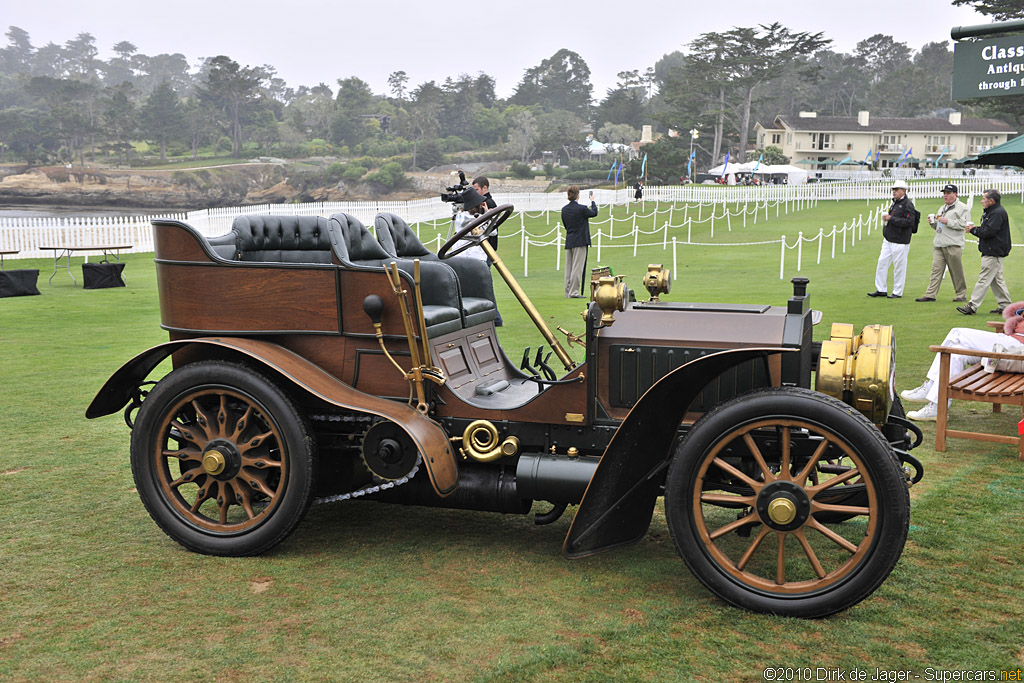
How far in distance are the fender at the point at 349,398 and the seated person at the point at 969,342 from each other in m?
3.99

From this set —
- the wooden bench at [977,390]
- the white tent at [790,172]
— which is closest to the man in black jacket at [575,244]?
the wooden bench at [977,390]

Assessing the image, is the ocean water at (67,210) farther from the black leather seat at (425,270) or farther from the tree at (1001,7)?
the black leather seat at (425,270)

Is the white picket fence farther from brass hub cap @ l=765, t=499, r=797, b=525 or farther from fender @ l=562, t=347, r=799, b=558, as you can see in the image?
brass hub cap @ l=765, t=499, r=797, b=525

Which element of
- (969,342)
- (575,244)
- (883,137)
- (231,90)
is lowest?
(969,342)

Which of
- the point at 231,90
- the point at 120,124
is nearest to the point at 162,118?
the point at 120,124

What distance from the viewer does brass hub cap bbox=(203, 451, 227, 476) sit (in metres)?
4.14

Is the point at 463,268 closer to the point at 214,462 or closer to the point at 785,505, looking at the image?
the point at 214,462

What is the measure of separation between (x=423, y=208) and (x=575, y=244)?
21.2 m

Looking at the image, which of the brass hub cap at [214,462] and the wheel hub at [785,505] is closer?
the wheel hub at [785,505]

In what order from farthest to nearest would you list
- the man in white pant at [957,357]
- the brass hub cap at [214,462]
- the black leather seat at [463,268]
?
the man in white pant at [957,357], the black leather seat at [463,268], the brass hub cap at [214,462]

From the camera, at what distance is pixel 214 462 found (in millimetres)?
4145

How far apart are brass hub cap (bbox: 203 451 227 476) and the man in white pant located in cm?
472

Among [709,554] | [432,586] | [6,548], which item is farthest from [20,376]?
[709,554]

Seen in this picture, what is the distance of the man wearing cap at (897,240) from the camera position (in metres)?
14.2
